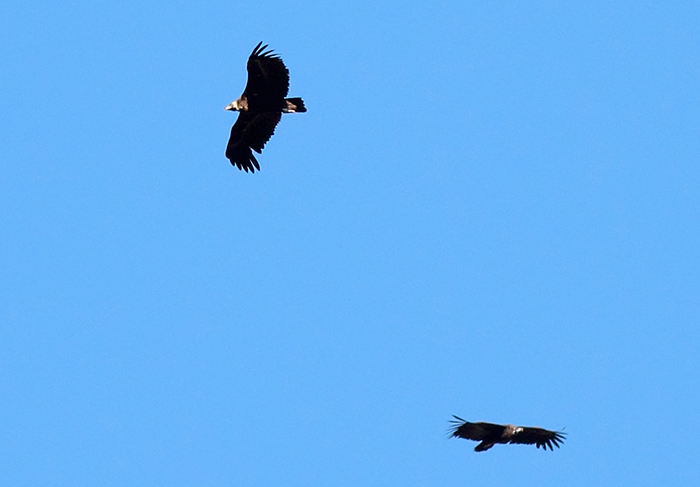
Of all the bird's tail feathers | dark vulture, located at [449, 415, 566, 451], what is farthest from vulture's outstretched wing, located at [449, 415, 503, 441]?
the bird's tail feathers

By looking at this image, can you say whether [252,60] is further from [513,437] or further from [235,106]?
[513,437]

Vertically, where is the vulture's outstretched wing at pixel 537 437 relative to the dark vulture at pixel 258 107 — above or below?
below

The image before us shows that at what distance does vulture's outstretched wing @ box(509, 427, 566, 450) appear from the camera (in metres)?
26.6

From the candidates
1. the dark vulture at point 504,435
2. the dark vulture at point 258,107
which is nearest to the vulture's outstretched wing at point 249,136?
the dark vulture at point 258,107

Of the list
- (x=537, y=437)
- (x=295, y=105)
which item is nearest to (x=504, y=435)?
(x=537, y=437)

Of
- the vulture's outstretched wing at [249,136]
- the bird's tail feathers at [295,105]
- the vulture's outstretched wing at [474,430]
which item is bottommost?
the vulture's outstretched wing at [474,430]

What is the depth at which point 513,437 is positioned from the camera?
26.8 m

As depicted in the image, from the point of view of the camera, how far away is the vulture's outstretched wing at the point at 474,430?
2612cm

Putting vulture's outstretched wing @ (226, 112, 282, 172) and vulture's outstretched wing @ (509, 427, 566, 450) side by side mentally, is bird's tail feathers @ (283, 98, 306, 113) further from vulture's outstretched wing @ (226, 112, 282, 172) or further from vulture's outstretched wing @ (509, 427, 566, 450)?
vulture's outstretched wing @ (509, 427, 566, 450)

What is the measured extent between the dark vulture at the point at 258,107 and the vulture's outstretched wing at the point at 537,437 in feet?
28.3

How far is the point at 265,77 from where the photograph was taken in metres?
27.8

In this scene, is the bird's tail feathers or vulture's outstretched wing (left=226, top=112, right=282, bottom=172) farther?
vulture's outstretched wing (left=226, top=112, right=282, bottom=172)

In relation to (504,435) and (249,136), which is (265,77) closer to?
(249,136)

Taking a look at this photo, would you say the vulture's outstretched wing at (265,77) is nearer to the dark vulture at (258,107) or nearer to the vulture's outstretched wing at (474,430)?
the dark vulture at (258,107)
